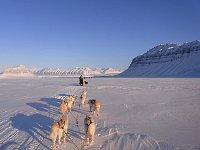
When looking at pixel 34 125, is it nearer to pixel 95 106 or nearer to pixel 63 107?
pixel 63 107

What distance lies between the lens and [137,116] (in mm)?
13555

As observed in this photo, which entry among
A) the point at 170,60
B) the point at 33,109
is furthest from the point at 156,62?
the point at 33,109

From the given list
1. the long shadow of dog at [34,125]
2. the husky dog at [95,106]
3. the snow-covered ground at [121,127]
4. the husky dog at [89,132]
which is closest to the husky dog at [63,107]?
the snow-covered ground at [121,127]

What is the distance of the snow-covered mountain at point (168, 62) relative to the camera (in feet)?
455

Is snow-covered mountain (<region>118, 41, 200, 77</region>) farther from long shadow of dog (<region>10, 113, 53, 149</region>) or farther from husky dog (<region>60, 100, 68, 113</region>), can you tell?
long shadow of dog (<region>10, 113, 53, 149</region>)

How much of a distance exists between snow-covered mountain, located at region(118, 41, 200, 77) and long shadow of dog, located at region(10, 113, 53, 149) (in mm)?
116645

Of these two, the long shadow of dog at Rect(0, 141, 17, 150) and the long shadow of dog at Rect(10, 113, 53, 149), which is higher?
the long shadow of dog at Rect(10, 113, 53, 149)

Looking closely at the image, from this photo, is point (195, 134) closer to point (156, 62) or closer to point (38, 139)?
point (38, 139)

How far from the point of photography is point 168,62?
15750 centimetres

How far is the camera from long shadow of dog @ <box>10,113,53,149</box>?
10472 mm

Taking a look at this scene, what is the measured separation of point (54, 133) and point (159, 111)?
6.97 m

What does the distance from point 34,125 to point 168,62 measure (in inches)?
5935

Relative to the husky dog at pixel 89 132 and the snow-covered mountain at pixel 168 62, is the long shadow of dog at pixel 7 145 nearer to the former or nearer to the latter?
the husky dog at pixel 89 132

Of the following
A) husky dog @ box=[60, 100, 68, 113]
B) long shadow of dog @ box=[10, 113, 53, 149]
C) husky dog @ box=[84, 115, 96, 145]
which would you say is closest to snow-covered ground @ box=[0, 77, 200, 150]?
long shadow of dog @ box=[10, 113, 53, 149]
